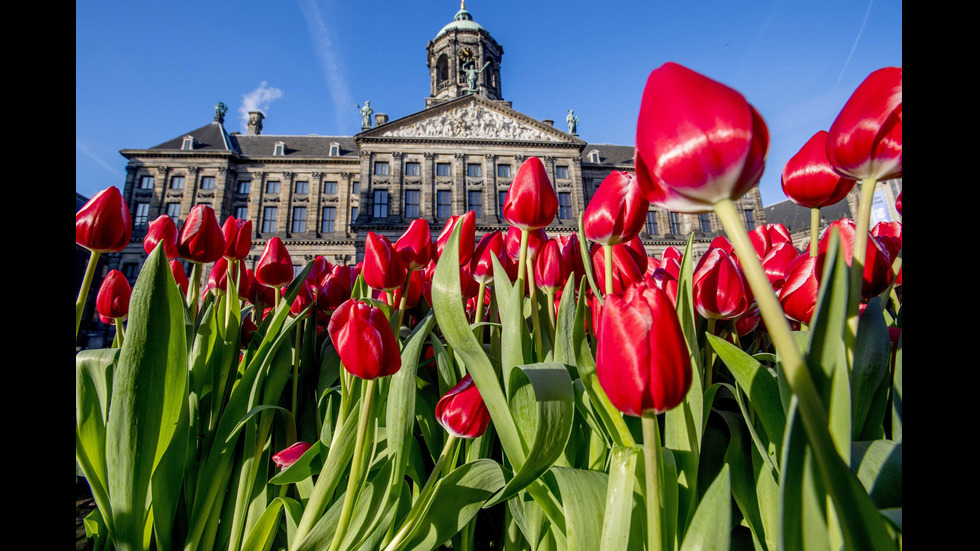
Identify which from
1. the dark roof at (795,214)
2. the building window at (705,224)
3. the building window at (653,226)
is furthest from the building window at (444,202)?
the dark roof at (795,214)

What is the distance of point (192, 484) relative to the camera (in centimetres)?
84

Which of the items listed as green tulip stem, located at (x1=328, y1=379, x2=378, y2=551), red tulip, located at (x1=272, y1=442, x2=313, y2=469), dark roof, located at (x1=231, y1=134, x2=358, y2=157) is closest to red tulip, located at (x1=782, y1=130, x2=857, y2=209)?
green tulip stem, located at (x1=328, y1=379, x2=378, y2=551)

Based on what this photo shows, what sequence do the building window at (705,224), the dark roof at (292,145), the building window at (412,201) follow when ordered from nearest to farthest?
the building window at (412,201), the building window at (705,224), the dark roof at (292,145)

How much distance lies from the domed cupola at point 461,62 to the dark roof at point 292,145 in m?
5.54

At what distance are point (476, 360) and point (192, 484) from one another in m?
0.66

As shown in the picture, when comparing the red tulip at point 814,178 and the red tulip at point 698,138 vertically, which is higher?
the red tulip at point 814,178

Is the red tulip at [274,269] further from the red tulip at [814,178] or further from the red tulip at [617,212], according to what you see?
the red tulip at [814,178]

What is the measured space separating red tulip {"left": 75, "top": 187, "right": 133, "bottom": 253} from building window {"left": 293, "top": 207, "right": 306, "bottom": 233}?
22.0 meters

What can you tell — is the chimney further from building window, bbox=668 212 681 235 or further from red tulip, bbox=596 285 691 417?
red tulip, bbox=596 285 691 417

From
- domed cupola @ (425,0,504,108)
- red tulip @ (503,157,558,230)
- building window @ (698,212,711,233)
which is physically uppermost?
domed cupola @ (425,0,504,108)

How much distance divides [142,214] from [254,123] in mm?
8071

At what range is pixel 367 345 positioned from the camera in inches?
25.0

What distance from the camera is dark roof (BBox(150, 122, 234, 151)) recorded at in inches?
843

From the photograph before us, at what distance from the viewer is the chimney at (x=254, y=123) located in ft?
82.0
